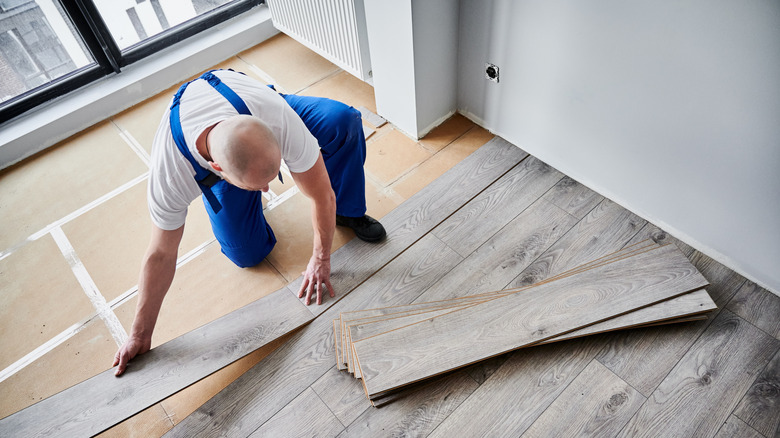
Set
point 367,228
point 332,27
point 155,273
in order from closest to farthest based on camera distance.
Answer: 1. point 155,273
2. point 367,228
3. point 332,27

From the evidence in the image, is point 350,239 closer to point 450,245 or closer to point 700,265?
point 450,245

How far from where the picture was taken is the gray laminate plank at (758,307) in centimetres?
196

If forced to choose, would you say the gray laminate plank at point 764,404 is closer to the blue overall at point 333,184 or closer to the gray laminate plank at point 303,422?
the gray laminate plank at point 303,422

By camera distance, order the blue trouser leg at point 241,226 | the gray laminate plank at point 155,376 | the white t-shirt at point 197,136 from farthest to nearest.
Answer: the blue trouser leg at point 241,226, the gray laminate plank at point 155,376, the white t-shirt at point 197,136

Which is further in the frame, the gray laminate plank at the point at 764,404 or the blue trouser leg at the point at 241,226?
the blue trouser leg at the point at 241,226

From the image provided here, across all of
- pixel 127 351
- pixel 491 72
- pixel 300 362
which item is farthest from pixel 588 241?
pixel 127 351

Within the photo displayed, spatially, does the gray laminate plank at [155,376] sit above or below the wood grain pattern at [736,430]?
above

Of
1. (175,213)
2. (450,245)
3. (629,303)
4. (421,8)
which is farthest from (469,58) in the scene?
(175,213)

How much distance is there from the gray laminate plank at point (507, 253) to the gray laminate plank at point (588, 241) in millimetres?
34

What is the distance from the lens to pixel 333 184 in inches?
91.0

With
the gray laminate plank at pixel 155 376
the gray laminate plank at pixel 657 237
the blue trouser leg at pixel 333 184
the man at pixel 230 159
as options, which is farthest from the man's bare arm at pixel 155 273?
the gray laminate plank at pixel 657 237

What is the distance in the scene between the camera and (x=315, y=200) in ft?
6.08

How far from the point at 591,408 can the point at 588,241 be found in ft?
2.63

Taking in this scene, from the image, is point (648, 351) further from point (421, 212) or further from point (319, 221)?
point (319, 221)
